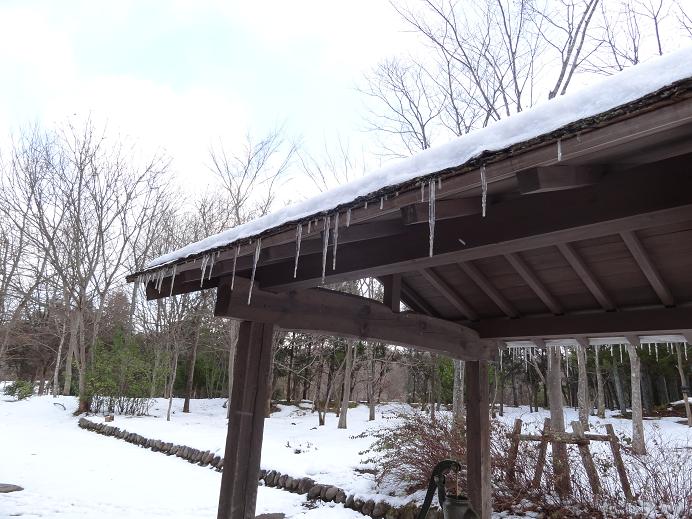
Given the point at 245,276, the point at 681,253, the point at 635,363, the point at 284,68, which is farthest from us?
the point at 284,68

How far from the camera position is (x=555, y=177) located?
4.95ft

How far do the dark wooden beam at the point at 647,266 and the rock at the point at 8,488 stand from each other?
22.8 feet

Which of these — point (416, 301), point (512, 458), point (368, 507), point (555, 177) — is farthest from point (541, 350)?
point (555, 177)

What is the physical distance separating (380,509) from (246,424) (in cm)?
280

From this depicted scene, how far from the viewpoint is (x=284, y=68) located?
438 inches

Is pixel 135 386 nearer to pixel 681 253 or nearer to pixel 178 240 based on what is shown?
pixel 178 240

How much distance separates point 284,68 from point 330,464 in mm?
8778

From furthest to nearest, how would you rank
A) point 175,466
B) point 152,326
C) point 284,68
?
1. point 152,326
2. point 284,68
3. point 175,466

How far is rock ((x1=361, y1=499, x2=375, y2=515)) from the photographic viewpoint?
516cm

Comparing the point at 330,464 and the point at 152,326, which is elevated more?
the point at 152,326

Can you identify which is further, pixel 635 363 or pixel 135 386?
pixel 135 386

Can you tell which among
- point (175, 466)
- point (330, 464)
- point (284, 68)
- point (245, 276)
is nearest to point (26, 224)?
point (284, 68)

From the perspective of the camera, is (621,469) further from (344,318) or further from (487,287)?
(344,318)

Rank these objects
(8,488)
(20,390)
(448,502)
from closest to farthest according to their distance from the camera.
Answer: (448,502) → (8,488) → (20,390)
